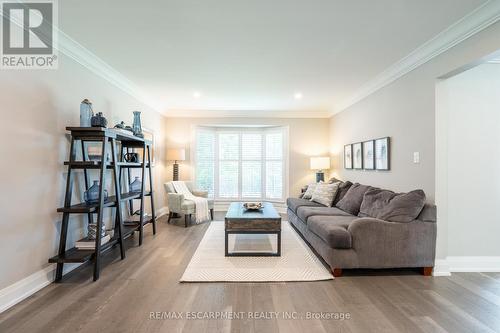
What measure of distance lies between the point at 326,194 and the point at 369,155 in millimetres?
1009

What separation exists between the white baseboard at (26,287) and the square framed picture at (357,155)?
453 centimetres

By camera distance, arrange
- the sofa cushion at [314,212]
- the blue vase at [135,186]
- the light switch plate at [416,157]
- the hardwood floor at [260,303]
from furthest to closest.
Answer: the blue vase at [135,186] → the sofa cushion at [314,212] → the light switch plate at [416,157] → the hardwood floor at [260,303]

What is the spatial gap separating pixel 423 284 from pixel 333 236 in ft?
3.28

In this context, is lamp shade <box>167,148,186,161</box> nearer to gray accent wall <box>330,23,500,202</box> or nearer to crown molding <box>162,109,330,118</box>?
crown molding <box>162,109,330,118</box>

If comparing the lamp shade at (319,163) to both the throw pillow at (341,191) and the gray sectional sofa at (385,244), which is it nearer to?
the throw pillow at (341,191)

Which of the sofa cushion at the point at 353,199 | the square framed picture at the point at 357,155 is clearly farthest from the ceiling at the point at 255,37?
the sofa cushion at the point at 353,199

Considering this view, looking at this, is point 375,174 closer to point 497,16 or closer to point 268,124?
point 497,16

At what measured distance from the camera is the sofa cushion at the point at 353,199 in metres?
3.68

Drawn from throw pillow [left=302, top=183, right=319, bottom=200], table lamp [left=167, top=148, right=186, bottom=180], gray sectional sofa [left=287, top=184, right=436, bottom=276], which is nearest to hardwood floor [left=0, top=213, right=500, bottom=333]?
gray sectional sofa [left=287, top=184, right=436, bottom=276]

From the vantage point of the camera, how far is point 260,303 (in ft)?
6.93

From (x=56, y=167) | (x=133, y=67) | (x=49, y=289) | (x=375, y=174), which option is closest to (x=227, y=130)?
(x=133, y=67)

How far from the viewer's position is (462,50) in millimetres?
2338

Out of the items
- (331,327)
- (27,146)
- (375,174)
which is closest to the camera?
(331,327)

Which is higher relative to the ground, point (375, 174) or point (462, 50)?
point (462, 50)
